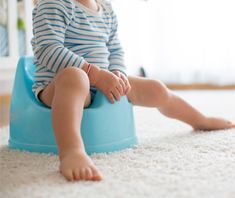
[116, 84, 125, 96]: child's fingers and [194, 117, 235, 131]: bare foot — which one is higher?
[116, 84, 125, 96]: child's fingers

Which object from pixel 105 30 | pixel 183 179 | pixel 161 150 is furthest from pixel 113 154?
pixel 105 30

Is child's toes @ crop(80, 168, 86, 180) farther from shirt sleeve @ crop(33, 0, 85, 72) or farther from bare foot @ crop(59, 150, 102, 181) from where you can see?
shirt sleeve @ crop(33, 0, 85, 72)

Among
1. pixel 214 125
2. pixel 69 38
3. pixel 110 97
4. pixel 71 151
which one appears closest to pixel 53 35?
pixel 69 38

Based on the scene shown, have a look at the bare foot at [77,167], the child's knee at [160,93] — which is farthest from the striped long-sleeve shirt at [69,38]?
the bare foot at [77,167]

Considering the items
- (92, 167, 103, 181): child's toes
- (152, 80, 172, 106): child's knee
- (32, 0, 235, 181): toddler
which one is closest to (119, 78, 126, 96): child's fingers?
(32, 0, 235, 181): toddler

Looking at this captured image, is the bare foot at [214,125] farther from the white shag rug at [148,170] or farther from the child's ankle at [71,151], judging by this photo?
the child's ankle at [71,151]

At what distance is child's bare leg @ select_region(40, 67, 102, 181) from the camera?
2.24 feet

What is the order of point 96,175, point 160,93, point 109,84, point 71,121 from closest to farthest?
point 96,175 → point 71,121 → point 109,84 → point 160,93

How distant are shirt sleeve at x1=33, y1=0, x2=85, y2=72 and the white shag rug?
0.69ft

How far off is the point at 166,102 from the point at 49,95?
0.31 m

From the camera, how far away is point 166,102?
103 cm

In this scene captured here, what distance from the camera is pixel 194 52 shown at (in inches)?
87.2

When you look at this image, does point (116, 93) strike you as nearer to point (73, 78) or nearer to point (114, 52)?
point (73, 78)

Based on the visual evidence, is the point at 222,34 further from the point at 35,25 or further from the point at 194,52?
the point at 35,25
